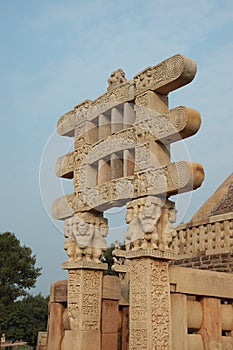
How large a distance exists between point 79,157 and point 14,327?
82.4 ft

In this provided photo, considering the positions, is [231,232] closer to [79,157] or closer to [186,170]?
[79,157]

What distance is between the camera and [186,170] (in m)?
6.10

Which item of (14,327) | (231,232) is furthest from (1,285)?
(231,232)

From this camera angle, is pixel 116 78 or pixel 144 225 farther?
pixel 116 78

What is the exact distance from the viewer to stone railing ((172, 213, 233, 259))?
34.9 feet

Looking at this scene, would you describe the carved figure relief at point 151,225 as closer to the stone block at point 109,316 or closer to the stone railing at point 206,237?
the stone block at point 109,316

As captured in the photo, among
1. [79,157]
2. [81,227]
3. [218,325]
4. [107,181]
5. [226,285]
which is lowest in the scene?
[218,325]

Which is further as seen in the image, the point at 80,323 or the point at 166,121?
the point at 80,323

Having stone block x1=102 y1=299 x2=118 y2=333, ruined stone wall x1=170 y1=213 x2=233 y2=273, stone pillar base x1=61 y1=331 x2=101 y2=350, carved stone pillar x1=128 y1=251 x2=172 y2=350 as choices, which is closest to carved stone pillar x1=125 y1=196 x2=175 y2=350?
carved stone pillar x1=128 y1=251 x2=172 y2=350

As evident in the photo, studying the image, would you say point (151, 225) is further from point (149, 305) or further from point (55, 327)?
point (55, 327)

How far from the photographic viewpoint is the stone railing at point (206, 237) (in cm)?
1063

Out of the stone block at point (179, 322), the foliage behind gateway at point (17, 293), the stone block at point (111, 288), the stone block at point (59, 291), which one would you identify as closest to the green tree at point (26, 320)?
the foliage behind gateway at point (17, 293)

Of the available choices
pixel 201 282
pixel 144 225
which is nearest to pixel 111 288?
pixel 201 282

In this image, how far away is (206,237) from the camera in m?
11.1
